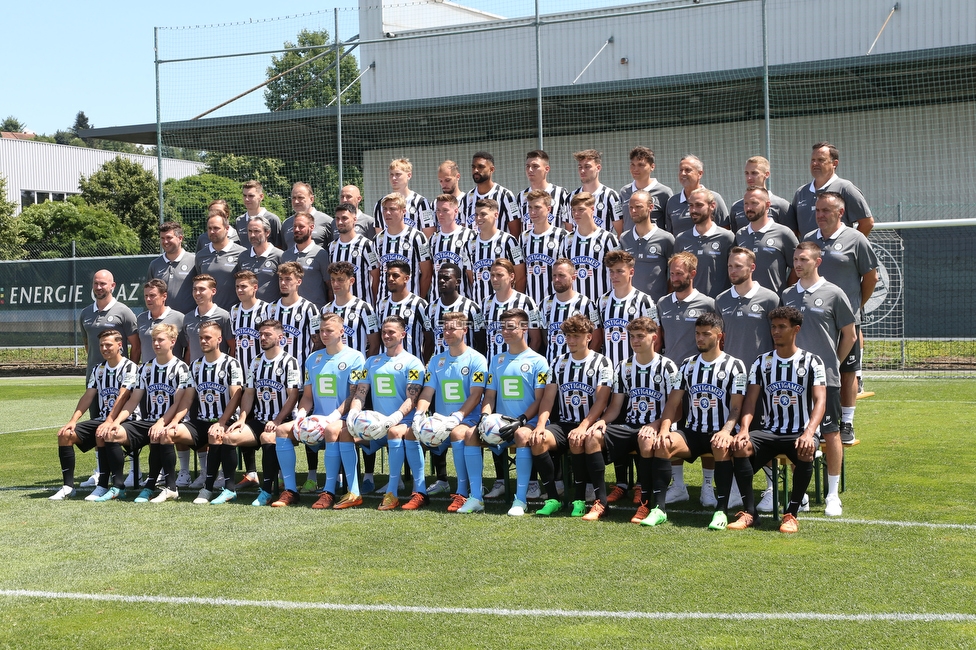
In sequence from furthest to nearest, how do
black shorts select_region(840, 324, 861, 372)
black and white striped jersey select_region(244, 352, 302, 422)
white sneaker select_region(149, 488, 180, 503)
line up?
black and white striped jersey select_region(244, 352, 302, 422), white sneaker select_region(149, 488, 180, 503), black shorts select_region(840, 324, 861, 372)

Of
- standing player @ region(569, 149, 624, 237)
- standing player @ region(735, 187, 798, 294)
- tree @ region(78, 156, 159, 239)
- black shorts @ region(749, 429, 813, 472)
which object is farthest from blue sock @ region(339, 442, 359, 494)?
tree @ region(78, 156, 159, 239)

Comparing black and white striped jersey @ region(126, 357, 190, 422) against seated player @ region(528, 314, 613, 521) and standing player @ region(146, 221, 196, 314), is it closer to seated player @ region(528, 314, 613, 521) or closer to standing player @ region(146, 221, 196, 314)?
standing player @ region(146, 221, 196, 314)

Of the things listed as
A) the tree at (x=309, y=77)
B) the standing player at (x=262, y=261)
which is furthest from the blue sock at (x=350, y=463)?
the tree at (x=309, y=77)

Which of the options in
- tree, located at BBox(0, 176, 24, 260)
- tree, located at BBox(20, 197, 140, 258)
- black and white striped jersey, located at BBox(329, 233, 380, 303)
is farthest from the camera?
tree, located at BBox(20, 197, 140, 258)

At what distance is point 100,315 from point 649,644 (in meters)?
6.34

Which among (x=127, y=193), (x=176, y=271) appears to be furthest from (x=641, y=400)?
(x=127, y=193)

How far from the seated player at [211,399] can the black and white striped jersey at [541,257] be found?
235cm

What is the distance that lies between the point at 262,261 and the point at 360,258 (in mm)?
866

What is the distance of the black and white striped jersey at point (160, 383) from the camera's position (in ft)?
26.8

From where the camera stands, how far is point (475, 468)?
7.25 metres

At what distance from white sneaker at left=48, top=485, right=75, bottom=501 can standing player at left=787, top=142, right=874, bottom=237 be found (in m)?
5.91

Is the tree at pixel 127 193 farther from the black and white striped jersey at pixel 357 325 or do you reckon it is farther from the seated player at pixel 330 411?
the seated player at pixel 330 411

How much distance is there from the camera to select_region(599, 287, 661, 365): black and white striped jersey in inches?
286

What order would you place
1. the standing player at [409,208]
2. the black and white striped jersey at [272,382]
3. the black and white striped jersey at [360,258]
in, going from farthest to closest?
the standing player at [409,208], the black and white striped jersey at [360,258], the black and white striped jersey at [272,382]
